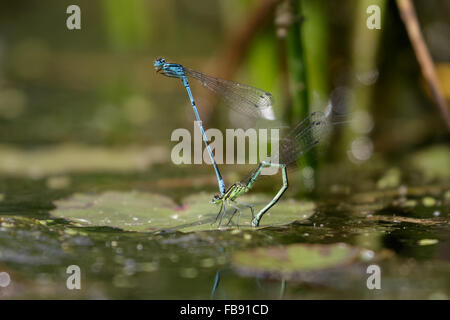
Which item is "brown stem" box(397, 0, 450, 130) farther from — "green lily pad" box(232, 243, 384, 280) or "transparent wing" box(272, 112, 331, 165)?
"green lily pad" box(232, 243, 384, 280)

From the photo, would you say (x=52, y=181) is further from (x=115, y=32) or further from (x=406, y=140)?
(x=115, y=32)

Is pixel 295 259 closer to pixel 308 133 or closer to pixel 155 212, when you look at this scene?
pixel 155 212

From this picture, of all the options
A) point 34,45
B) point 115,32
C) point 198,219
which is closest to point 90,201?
point 198,219

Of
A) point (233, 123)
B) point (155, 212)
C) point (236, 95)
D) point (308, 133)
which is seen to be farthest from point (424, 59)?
point (233, 123)

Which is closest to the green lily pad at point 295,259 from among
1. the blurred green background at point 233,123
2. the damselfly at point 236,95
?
the blurred green background at point 233,123

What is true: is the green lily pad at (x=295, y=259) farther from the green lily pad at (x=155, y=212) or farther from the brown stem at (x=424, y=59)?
the brown stem at (x=424, y=59)

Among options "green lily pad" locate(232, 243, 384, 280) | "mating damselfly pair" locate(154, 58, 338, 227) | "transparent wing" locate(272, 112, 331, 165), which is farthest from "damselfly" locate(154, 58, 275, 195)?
"green lily pad" locate(232, 243, 384, 280)
